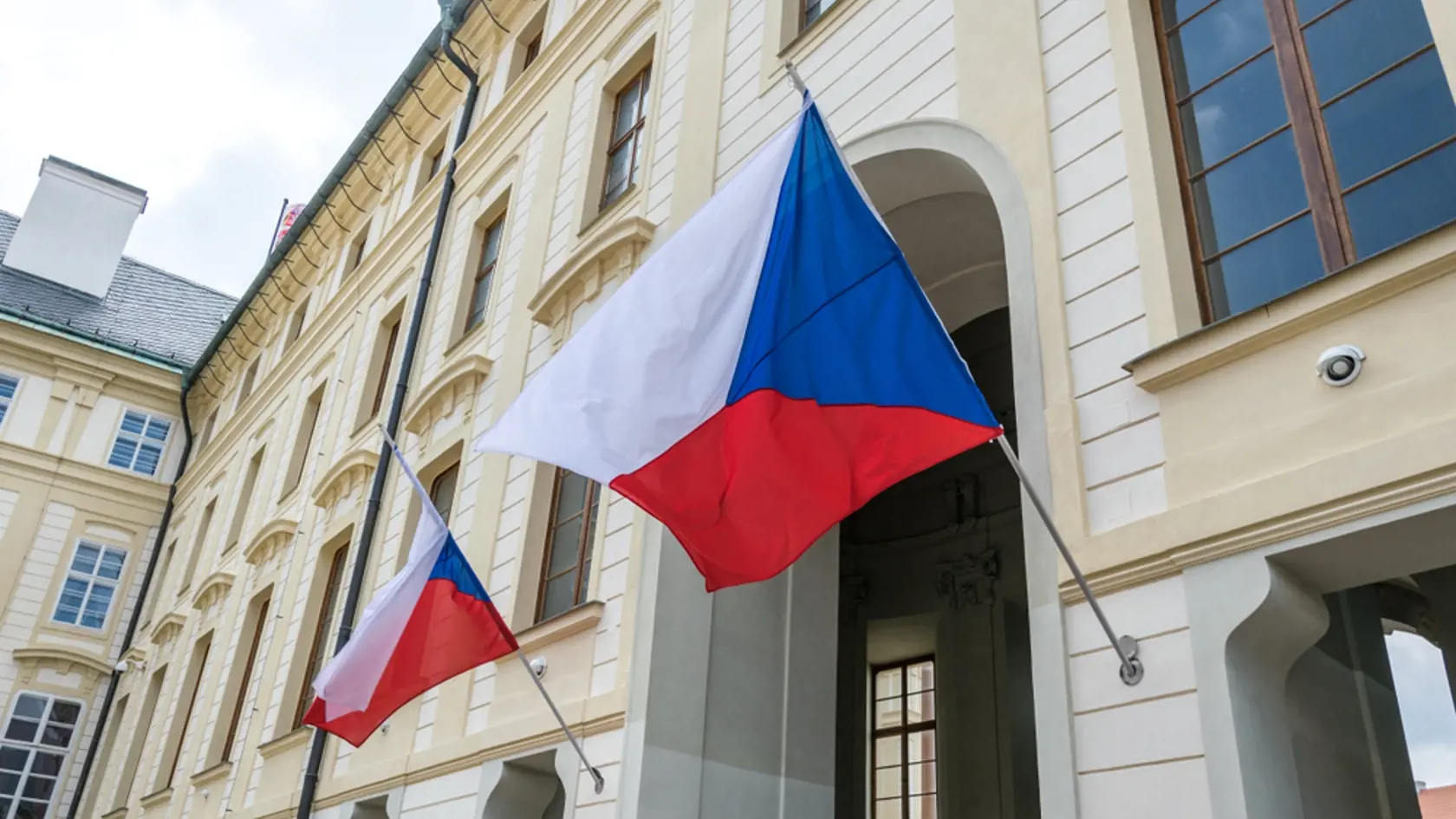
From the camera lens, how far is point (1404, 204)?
16.7 feet

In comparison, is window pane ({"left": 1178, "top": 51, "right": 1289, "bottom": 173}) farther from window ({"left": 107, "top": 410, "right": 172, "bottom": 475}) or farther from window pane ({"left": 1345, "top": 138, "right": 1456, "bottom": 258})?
window ({"left": 107, "top": 410, "right": 172, "bottom": 475})

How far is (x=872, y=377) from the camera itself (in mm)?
4871

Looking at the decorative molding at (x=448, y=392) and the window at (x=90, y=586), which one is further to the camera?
the window at (x=90, y=586)

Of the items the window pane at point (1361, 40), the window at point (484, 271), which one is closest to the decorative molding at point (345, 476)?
the window at point (484, 271)

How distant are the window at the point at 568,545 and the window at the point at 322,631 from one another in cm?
450

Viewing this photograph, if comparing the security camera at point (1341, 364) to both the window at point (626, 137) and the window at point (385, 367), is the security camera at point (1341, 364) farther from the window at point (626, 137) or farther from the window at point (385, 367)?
the window at point (385, 367)

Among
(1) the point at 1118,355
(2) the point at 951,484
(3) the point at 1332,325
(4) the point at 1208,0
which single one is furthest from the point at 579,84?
(3) the point at 1332,325

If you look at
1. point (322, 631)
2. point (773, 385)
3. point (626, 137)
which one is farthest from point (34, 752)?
point (773, 385)

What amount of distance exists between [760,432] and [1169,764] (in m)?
2.19

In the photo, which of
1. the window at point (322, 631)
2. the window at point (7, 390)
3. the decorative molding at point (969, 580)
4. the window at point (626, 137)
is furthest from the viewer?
→ the window at point (7, 390)

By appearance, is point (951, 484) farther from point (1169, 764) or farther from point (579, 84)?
point (1169, 764)

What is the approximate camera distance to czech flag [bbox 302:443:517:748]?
7875 millimetres

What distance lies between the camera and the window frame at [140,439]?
26297 millimetres

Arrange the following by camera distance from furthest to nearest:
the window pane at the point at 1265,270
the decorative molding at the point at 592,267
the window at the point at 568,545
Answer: the decorative molding at the point at 592,267, the window at the point at 568,545, the window pane at the point at 1265,270
